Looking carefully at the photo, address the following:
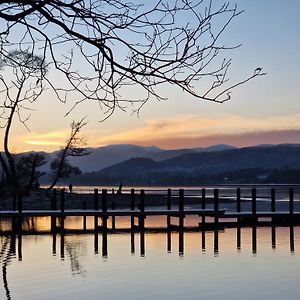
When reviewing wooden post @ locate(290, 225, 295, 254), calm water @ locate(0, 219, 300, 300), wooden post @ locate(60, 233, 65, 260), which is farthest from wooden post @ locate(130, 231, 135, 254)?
wooden post @ locate(290, 225, 295, 254)

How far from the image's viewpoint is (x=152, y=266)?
19438 millimetres

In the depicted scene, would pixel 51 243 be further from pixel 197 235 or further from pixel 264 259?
pixel 264 259

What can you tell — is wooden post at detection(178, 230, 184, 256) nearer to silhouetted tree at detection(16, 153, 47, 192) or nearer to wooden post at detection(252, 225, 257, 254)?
wooden post at detection(252, 225, 257, 254)

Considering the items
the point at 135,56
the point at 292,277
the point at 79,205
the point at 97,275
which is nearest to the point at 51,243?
the point at 97,275

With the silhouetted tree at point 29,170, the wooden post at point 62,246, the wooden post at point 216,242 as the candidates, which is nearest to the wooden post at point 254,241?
the wooden post at point 216,242

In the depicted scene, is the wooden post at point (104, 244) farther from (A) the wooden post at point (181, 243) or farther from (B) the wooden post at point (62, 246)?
(A) the wooden post at point (181, 243)

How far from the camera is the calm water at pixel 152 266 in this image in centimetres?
1534

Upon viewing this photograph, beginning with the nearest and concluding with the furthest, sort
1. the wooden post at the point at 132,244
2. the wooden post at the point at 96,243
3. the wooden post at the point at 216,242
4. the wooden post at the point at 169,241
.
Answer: the wooden post at the point at 216,242, the wooden post at the point at 132,244, the wooden post at the point at 96,243, the wooden post at the point at 169,241

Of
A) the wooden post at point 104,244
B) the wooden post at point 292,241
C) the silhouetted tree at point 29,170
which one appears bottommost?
the wooden post at point 292,241

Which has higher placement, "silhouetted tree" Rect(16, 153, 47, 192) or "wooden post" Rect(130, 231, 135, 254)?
"silhouetted tree" Rect(16, 153, 47, 192)

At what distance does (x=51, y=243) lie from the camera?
84.8ft

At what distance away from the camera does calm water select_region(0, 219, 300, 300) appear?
1534 centimetres

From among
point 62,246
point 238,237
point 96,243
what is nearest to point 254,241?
A: point 238,237

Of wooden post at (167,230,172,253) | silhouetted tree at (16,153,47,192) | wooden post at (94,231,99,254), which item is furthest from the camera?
wooden post at (167,230,172,253)
